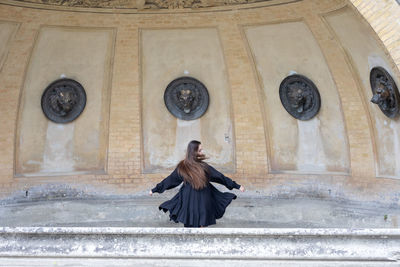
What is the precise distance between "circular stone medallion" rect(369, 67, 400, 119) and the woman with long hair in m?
3.54

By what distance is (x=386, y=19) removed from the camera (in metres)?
6.00

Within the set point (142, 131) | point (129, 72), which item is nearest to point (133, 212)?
point (142, 131)

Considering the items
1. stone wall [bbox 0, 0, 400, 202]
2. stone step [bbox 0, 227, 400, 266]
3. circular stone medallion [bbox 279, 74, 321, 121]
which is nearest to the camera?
stone step [bbox 0, 227, 400, 266]

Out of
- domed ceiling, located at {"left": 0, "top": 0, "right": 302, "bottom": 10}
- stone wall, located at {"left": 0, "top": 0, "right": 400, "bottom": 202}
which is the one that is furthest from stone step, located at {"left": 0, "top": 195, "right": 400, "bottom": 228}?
domed ceiling, located at {"left": 0, "top": 0, "right": 302, "bottom": 10}

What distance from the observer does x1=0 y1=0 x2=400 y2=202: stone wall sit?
→ 370 inches

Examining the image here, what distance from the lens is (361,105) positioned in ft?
30.5

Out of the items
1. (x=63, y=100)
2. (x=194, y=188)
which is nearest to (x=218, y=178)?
(x=194, y=188)

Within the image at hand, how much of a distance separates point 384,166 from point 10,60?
736 cm

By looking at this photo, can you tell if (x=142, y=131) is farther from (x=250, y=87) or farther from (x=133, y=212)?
(x=250, y=87)

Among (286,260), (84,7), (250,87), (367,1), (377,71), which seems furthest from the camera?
(250,87)

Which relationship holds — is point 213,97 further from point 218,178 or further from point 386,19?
point 386,19

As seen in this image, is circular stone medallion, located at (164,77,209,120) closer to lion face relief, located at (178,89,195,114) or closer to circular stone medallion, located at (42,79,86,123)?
lion face relief, located at (178,89,195,114)

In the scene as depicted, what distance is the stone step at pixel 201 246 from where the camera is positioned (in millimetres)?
4387

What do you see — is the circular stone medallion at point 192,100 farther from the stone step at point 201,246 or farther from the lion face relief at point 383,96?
the stone step at point 201,246
